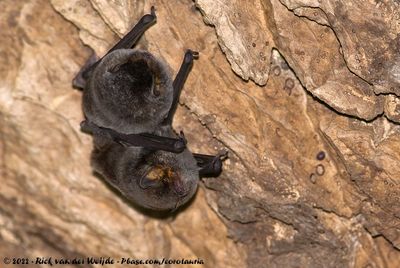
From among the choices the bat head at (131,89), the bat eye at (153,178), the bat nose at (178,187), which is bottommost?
the bat eye at (153,178)

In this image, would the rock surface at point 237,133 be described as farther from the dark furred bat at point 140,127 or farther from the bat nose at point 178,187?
the bat nose at point 178,187

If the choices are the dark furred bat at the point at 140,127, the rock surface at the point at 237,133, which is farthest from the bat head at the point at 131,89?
the rock surface at the point at 237,133

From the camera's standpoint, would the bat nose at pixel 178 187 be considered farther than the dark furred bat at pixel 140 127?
Yes

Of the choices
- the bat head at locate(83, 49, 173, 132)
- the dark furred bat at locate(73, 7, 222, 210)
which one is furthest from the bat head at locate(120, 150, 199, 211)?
the bat head at locate(83, 49, 173, 132)

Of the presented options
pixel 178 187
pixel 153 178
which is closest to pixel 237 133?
pixel 178 187

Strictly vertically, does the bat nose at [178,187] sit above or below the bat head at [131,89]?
below

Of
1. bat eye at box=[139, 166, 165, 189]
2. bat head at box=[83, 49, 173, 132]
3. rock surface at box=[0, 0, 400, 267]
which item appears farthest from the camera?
bat eye at box=[139, 166, 165, 189]

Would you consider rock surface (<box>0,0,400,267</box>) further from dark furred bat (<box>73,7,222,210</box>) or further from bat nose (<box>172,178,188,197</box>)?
bat nose (<box>172,178,188,197</box>)

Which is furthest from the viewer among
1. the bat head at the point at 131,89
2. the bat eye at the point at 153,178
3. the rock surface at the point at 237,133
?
the bat eye at the point at 153,178
